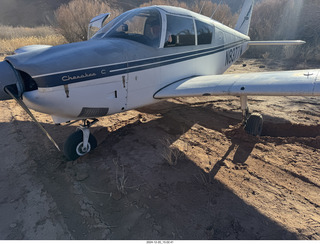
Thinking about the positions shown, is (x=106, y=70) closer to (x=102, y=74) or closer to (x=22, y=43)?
(x=102, y=74)

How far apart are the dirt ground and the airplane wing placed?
3.40 ft

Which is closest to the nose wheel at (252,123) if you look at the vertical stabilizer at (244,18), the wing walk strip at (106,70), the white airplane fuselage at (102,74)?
the white airplane fuselage at (102,74)

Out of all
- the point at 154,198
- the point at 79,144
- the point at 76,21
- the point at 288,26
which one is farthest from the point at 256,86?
the point at 76,21

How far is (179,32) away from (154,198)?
A: 3.54 meters

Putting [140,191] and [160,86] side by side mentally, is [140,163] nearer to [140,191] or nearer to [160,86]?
[140,191]

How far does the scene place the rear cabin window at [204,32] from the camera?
505 centimetres

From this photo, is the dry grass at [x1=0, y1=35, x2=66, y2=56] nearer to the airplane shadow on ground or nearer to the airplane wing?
the airplane shadow on ground

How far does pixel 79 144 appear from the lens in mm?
3811

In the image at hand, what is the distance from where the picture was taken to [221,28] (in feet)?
19.7

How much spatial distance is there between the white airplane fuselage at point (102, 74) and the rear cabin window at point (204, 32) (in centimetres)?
44

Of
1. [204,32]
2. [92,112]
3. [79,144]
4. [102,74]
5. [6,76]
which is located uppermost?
[204,32]

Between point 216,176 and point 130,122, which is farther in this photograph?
point 130,122

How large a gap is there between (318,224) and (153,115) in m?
4.10

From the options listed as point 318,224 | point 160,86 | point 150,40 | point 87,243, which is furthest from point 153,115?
point 318,224
